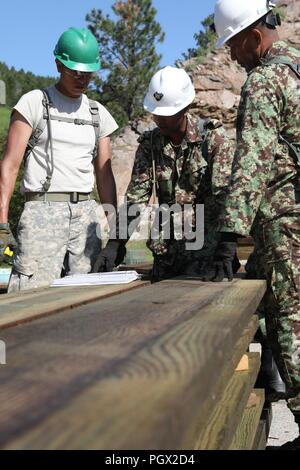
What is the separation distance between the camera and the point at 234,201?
9.15 ft

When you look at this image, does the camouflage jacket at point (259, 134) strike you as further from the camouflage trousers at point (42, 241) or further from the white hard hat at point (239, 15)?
the camouflage trousers at point (42, 241)

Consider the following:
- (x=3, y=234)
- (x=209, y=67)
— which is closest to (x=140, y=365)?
(x=3, y=234)

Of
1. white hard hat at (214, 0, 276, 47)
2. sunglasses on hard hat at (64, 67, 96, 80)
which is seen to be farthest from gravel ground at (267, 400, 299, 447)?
sunglasses on hard hat at (64, 67, 96, 80)

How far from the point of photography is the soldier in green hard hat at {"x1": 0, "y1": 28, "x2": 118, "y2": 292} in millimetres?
3643

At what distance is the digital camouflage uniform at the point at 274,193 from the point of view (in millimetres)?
2781

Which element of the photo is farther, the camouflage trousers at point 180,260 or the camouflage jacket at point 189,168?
the camouflage trousers at point 180,260

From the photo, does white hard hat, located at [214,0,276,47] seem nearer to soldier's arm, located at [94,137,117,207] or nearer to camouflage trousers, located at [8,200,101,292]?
soldier's arm, located at [94,137,117,207]

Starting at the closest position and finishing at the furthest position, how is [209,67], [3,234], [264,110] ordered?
[264,110]
[3,234]
[209,67]

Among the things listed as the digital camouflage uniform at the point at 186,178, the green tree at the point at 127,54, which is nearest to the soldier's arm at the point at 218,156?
the digital camouflage uniform at the point at 186,178

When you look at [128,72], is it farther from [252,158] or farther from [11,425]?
[11,425]

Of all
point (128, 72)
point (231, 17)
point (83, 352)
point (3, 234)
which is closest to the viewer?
point (83, 352)

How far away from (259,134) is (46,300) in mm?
1210

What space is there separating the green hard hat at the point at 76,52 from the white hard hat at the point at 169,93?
0.39 meters

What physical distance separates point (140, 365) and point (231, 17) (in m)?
2.36
